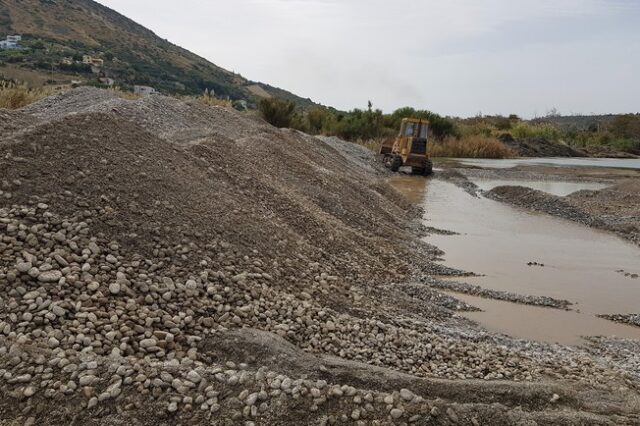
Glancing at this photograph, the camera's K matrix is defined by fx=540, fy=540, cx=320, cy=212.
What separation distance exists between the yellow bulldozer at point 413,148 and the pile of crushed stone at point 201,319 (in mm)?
12509

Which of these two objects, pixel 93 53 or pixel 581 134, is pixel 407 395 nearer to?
pixel 581 134

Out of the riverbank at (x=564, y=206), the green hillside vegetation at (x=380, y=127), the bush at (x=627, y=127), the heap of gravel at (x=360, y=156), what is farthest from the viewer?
the bush at (x=627, y=127)

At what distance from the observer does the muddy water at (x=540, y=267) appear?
5531mm

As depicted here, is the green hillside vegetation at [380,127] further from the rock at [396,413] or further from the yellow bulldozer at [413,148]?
the rock at [396,413]

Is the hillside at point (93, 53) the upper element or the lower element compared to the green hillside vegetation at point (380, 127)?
upper

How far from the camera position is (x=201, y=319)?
11.6 feet

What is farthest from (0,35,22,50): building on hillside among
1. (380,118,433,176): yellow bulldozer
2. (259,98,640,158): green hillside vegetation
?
(380,118,433,176): yellow bulldozer

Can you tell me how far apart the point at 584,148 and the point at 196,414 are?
1683 inches

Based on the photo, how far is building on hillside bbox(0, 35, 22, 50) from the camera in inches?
1597

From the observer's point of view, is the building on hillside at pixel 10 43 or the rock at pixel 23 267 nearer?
the rock at pixel 23 267

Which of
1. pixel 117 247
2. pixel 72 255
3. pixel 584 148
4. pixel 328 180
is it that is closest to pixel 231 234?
pixel 117 247

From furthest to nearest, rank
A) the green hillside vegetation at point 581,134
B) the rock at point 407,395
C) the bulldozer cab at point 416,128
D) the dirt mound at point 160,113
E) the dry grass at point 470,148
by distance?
the green hillside vegetation at point 581,134 < the dry grass at point 470,148 < the bulldozer cab at point 416,128 < the dirt mound at point 160,113 < the rock at point 407,395

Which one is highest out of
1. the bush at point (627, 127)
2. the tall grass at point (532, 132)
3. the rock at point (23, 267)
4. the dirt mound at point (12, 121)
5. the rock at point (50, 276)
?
the bush at point (627, 127)

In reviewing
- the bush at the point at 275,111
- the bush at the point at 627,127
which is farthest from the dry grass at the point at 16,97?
the bush at the point at 627,127
